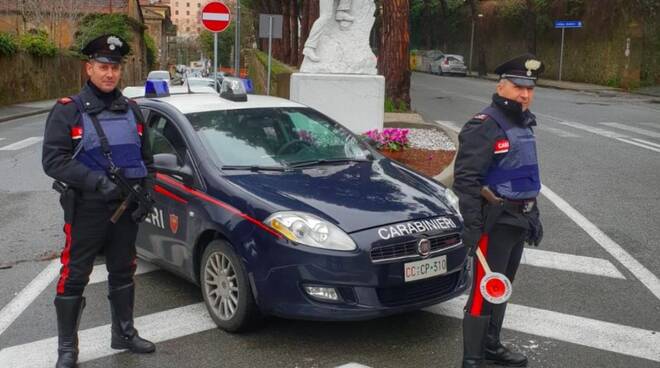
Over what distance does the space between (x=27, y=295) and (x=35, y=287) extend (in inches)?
8.6

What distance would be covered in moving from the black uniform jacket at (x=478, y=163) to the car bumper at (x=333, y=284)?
25.6 inches

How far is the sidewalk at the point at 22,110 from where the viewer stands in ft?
79.2

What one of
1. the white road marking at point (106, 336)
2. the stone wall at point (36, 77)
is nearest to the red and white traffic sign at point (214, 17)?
the white road marking at point (106, 336)

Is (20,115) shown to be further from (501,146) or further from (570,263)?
(501,146)

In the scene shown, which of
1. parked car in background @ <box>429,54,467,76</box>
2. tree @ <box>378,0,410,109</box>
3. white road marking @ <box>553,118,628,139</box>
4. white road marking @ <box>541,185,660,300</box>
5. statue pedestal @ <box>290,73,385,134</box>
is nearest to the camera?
white road marking @ <box>541,185,660,300</box>

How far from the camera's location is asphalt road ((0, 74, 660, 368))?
466 cm

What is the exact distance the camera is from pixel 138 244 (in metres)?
6.14

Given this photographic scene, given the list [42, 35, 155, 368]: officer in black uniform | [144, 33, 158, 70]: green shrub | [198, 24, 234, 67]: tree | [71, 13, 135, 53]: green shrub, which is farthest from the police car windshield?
[144, 33, 158, 70]: green shrub

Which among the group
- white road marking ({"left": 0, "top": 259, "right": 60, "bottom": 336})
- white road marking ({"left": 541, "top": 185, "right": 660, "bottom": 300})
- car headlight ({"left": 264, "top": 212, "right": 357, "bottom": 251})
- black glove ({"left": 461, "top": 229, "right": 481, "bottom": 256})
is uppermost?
black glove ({"left": 461, "top": 229, "right": 481, "bottom": 256})

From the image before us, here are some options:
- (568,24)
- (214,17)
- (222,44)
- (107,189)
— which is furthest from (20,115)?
(222,44)

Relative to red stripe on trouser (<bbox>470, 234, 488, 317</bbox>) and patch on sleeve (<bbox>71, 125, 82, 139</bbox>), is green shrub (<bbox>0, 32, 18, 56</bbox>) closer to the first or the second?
patch on sleeve (<bbox>71, 125, 82, 139</bbox>)

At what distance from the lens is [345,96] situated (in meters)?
12.4

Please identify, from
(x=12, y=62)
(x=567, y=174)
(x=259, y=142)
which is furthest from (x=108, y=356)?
(x=12, y=62)

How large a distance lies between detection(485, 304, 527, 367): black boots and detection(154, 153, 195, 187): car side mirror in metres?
2.32
